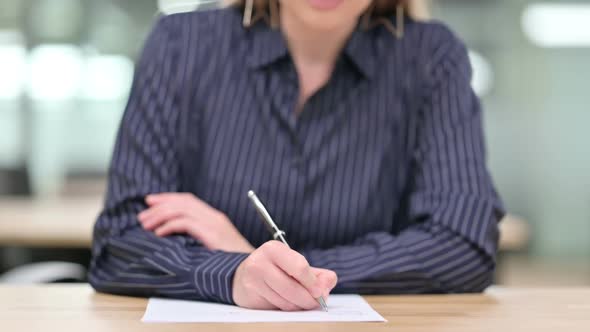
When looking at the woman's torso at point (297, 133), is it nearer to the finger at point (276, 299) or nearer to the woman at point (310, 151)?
the woman at point (310, 151)

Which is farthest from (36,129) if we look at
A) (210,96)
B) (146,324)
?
(146,324)

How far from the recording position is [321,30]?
5.60ft

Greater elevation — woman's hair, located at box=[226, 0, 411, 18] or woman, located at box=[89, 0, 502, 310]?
woman's hair, located at box=[226, 0, 411, 18]

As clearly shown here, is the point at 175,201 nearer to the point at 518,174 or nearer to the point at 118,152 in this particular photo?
the point at 118,152

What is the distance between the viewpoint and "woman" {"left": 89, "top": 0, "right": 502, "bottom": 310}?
1.47 metres

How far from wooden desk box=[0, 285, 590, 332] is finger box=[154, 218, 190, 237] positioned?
143 millimetres

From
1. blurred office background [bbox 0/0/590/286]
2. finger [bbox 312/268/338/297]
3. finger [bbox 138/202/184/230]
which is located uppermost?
finger [bbox 312/268/338/297]

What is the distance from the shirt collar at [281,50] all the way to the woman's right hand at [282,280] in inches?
23.3

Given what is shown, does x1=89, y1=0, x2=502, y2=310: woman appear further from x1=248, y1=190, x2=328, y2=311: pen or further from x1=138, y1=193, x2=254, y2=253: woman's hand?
x1=248, y1=190, x2=328, y2=311: pen

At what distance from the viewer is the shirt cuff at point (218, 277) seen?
1268 millimetres

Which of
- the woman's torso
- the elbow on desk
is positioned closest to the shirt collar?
the woman's torso

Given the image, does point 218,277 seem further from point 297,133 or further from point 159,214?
point 297,133

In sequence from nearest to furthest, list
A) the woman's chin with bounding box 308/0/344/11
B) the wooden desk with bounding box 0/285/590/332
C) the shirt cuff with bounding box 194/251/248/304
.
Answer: the wooden desk with bounding box 0/285/590/332
the shirt cuff with bounding box 194/251/248/304
the woman's chin with bounding box 308/0/344/11

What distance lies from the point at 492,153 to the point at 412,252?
286 inches
